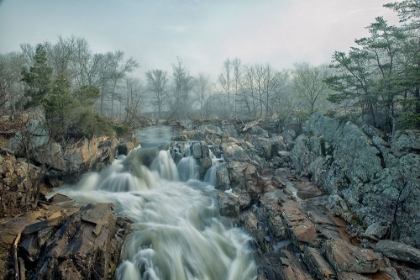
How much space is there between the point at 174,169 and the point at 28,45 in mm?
35339

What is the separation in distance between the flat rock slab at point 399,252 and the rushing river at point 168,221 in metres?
3.90

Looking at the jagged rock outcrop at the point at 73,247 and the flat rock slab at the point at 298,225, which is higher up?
the jagged rock outcrop at the point at 73,247

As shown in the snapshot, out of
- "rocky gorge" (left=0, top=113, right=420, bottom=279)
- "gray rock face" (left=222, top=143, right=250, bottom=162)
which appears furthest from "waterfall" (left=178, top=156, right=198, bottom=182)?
"gray rock face" (left=222, top=143, right=250, bottom=162)

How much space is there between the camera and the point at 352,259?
5.52 m

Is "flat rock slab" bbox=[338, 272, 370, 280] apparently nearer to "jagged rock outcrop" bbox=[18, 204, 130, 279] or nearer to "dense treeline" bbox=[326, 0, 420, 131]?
"jagged rock outcrop" bbox=[18, 204, 130, 279]

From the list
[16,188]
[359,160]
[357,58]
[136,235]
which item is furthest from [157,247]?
[357,58]

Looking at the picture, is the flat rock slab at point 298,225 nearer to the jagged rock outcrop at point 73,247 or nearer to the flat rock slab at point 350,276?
the flat rock slab at point 350,276

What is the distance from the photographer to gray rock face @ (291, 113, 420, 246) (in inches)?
293

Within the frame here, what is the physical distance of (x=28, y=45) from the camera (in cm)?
3250

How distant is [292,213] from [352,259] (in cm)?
279

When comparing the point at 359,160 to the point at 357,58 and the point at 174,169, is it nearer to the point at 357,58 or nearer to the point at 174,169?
the point at 357,58

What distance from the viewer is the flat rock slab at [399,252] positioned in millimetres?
5797

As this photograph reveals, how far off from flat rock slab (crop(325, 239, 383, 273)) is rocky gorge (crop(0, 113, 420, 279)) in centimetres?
2

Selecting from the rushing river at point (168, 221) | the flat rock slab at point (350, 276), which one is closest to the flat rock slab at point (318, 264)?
the flat rock slab at point (350, 276)
